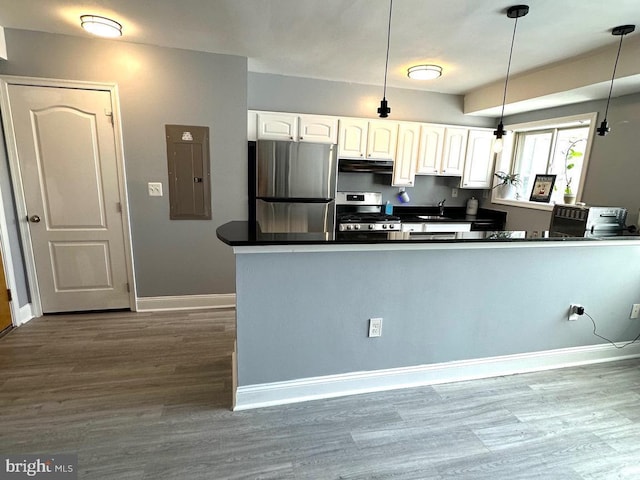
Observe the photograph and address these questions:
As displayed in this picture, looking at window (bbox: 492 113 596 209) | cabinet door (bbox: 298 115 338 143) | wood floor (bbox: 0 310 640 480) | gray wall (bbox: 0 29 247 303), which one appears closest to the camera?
wood floor (bbox: 0 310 640 480)

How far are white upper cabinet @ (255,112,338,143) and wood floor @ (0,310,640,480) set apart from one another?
2434mm

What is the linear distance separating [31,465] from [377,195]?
3913 millimetres

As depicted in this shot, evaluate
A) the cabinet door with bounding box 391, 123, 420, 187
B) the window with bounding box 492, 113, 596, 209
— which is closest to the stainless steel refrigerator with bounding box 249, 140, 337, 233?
the cabinet door with bounding box 391, 123, 420, 187

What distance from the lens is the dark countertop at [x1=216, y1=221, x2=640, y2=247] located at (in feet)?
5.58

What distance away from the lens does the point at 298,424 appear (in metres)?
1.81

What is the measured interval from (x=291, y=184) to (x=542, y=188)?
3.08 meters

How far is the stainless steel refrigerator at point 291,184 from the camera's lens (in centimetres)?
329

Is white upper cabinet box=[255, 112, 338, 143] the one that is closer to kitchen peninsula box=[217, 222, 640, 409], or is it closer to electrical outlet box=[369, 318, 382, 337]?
kitchen peninsula box=[217, 222, 640, 409]

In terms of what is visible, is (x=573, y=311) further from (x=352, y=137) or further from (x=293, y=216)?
(x=352, y=137)

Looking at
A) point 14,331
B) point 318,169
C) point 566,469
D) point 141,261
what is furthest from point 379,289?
point 14,331

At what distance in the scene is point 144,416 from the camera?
1.83 meters

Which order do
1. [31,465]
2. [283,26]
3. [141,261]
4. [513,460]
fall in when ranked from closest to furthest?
[31,465] < [513,460] < [283,26] < [141,261]

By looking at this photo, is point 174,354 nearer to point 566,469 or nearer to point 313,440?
point 313,440

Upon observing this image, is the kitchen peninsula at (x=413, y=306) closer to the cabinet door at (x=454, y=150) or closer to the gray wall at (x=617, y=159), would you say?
the gray wall at (x=617, y=159)
